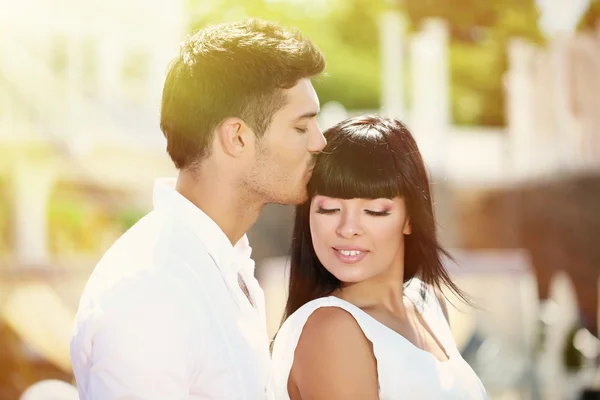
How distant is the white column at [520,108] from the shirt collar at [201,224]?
602 cm

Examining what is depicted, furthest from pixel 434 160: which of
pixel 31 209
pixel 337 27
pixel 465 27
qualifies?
pixel 31 209

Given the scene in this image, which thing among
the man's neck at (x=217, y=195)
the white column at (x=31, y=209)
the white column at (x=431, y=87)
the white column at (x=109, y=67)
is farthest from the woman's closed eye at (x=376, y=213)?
the white column at (x=431, y=87)

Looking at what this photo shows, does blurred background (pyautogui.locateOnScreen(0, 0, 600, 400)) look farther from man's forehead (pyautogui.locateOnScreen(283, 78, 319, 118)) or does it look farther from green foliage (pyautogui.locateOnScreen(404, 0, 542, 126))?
man's forehead (pyautogui.locateOnScreen(283, 78, 319, 118))

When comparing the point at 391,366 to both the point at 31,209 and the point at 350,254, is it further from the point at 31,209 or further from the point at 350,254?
the point at 31,209

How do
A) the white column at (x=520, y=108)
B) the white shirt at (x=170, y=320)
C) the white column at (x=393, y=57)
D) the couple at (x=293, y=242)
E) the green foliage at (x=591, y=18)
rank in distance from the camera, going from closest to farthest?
1. the white shirt at (x=170, y=320)
2. the couple at (x=293, y=242)
3. the green foliage at (x=591, y=18)
4. the white column at (x=520, y=108)
5. the white column at (x=393, y=57)

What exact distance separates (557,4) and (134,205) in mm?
4149

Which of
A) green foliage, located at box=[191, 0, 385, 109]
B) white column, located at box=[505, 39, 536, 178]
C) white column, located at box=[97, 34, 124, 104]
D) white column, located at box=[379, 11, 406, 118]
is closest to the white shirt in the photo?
white column, located at box=[97, 34, 124, 104]

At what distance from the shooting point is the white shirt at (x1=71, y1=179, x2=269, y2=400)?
4.59 ft

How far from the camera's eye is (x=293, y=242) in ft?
6.40

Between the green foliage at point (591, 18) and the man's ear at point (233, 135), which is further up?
the green foliage at point (591, 18)

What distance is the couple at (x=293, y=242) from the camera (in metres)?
1.53

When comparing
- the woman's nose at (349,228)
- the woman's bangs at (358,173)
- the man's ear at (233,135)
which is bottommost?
the woman's nose at (349,228)

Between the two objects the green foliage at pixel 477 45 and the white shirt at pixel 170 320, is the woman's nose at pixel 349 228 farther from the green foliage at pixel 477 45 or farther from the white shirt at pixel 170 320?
the green foliage at pixel 477 45

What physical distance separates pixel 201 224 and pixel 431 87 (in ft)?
21.2
